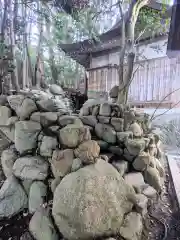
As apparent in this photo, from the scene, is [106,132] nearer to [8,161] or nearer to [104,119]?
[104,119]

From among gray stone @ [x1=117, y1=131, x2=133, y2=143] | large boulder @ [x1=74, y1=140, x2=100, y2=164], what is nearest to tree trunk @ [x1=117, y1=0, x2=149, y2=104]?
gray stone @ [x1=117, y1=131, x2=133, y2=143]

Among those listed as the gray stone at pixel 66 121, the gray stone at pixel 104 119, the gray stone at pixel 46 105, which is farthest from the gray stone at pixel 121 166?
the gray stone at pixel 46 105

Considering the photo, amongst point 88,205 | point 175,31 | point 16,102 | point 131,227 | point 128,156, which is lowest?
point 131,227

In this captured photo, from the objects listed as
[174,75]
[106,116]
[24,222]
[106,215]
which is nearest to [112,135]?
[106,116]

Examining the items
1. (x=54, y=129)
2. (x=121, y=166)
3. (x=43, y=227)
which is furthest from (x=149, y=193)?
(x=54, y=129)

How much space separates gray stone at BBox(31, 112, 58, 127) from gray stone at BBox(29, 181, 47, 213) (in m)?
0.62

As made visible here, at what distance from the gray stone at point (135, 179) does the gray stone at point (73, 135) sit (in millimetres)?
676

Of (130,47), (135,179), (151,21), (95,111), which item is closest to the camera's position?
(135,179)

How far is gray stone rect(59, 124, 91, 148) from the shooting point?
1.70 meters

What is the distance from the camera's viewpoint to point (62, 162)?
1654 mm

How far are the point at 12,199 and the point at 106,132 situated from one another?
1.22 meters

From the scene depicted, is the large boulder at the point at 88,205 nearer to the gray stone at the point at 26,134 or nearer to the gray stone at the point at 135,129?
the gray stone at the point at 26,134

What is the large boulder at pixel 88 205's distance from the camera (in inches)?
53.7

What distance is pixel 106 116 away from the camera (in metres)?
2.17
